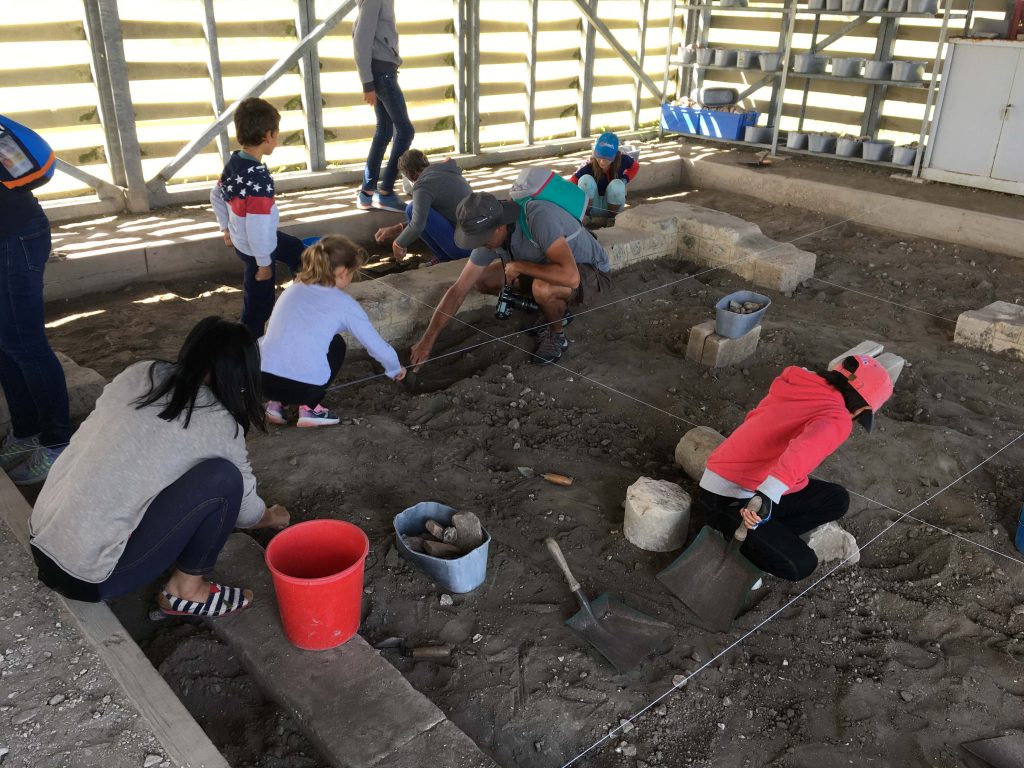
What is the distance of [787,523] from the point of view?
3.24 m

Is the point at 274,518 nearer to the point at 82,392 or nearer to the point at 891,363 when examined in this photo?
the point at 82,392

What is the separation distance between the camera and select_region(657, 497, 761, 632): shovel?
118 inches

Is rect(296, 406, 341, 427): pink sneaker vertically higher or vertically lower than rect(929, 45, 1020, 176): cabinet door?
lower

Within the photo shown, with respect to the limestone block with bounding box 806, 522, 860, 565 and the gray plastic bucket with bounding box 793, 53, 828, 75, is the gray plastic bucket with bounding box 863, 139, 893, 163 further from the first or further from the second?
the limestone block with bounding box 806, 522, 860, 565

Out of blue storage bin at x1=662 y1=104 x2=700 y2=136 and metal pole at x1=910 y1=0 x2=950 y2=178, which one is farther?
blue storage bin at x1=662 y1=104 x2=700 y2=136

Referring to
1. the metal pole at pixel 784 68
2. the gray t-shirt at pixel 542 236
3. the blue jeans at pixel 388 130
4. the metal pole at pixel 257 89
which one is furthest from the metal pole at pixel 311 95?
the metal pole at pixel 784 68

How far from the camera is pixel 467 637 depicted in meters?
2.84

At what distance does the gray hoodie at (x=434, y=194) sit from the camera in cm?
539

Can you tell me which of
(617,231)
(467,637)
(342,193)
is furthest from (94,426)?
(342,193)

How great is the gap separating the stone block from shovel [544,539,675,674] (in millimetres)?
2155

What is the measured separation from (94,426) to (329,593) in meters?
0.85

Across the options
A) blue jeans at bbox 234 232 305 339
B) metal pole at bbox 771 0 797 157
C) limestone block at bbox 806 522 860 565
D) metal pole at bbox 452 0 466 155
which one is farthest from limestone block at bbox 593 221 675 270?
metal pole at bbox 771 0 797 157

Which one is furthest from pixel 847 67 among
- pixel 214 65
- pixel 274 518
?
pixel 274 518

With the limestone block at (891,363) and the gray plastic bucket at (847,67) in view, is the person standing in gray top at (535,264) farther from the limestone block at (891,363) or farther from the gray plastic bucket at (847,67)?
the gray plastic bucket at (847,67)
